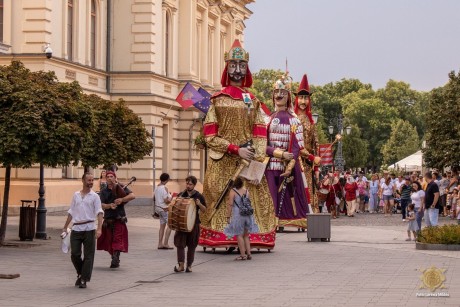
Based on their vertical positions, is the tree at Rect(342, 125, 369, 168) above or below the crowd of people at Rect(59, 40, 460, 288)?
above

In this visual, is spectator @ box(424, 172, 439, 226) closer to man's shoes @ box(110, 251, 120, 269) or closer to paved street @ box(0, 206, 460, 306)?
paved street @ box(0, 206, 460, 306)

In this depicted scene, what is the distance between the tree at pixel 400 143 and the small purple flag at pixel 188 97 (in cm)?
8307

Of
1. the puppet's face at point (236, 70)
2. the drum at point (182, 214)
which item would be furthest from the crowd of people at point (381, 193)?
the drum at point (182, 214)

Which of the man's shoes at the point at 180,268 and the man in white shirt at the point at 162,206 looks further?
the man in white shirt at the point at 162,206

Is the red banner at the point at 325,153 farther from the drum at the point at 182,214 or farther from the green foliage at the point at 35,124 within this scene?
the drum at the point at 182,214

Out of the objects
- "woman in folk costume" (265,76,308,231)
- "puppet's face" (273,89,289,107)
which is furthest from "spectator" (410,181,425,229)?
"puppet's face" (273,89,289,107)

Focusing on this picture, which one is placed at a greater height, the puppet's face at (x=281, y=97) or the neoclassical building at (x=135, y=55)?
the neoclassical building at (x=135, y=55)

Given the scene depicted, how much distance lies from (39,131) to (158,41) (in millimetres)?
29194

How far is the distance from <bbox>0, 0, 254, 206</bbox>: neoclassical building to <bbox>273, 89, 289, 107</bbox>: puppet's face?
9134mm

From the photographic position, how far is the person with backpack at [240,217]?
2275 cm

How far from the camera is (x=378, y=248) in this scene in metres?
25.9

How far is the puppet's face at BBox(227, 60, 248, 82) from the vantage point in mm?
24719

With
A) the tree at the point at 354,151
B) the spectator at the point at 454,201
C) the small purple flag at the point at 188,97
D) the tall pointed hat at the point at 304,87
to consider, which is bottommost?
the spectator at the point at 454,201

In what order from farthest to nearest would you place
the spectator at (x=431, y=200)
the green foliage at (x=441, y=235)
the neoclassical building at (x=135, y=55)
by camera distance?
the neoclassical building at (x=135, y=55) → the spectator at (x=431, y=200) → the green foliage at (x=441, y=235)
